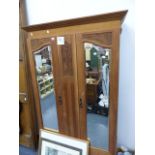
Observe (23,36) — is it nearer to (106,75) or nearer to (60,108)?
(60,108)

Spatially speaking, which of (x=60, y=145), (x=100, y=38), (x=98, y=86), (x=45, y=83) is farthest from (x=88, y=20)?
(x=60, y=145)

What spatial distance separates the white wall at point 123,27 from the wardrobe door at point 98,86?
1.32ft

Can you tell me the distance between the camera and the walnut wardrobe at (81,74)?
1353mm

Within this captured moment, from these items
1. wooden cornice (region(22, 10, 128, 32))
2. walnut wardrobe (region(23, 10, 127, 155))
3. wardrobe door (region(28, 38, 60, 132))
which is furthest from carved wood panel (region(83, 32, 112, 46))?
wardrobe door (region(28, 38, 60, 132))

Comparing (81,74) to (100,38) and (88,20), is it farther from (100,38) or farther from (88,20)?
(88,20)

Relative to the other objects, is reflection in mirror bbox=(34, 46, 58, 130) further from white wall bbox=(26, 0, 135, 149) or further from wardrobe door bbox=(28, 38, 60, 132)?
white wall bbox=(26, 0, 135, 149)

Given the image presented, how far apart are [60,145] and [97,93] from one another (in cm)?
72

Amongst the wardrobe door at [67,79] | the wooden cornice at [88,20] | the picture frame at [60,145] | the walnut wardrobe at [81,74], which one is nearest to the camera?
the wooden cornice at [88,20]

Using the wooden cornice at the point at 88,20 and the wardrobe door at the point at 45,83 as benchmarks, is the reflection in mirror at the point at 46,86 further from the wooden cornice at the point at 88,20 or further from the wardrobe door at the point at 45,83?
the wooden cornice at the point at 88,20

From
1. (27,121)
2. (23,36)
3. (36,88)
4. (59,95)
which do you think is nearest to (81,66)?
(59,95)

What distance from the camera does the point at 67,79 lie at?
5.19 ft

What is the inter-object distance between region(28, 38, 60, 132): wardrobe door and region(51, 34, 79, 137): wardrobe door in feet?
0.18

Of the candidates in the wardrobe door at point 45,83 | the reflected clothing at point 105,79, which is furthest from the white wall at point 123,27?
the wardrobe door at point 45,83

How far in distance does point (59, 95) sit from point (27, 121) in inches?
38.5
